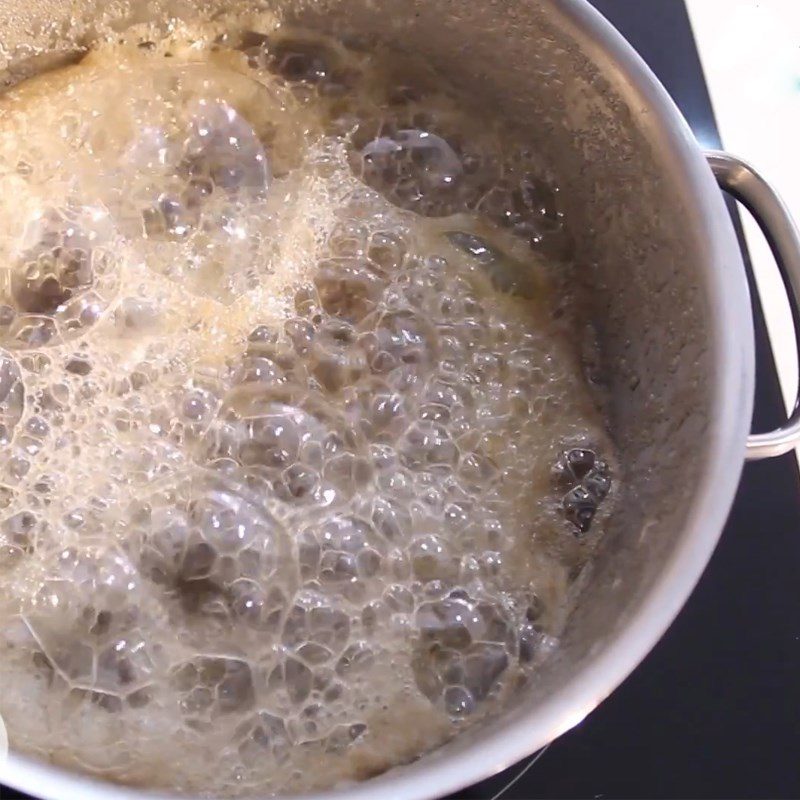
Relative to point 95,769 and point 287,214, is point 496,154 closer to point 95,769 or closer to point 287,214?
point 287,214

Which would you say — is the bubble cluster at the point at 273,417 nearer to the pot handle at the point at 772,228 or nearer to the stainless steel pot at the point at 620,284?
the stainless steel pot at the point at 620,284

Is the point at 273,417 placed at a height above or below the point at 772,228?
below

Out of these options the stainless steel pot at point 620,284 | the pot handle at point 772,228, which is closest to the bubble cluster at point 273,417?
the stainless steel pot at point 620,284

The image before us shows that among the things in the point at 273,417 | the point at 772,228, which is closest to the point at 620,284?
the point at 772,228

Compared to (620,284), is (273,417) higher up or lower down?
lower down

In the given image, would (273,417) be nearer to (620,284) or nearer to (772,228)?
(620,284)

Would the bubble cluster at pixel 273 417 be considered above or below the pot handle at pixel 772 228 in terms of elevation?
below
